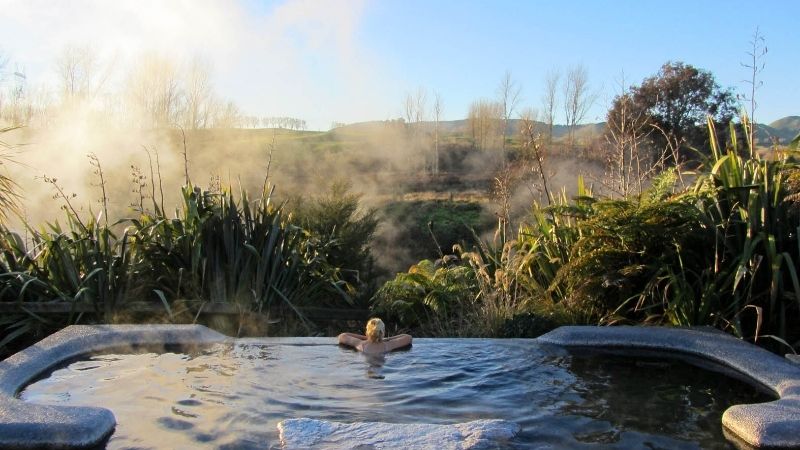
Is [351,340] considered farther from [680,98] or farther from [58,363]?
[680,98]

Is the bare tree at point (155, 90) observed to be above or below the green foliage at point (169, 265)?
above

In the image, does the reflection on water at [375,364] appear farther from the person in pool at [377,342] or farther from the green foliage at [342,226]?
the green foliage at [342,226]

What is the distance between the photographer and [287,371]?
381cm

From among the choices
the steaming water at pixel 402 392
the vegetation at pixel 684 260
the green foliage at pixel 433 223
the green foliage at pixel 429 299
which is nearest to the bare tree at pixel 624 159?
the vegetation at pixel 684 260

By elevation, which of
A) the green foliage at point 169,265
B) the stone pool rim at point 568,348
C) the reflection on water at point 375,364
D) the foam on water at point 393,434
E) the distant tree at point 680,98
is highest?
the distant tree at point 680,98

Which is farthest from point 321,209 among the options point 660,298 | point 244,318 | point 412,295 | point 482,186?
point 482,186

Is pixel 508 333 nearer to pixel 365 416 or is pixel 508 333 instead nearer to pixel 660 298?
pixel 660 298

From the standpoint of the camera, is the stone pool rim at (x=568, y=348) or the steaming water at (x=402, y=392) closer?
A: the stone pool rim at (x=568, y=348)

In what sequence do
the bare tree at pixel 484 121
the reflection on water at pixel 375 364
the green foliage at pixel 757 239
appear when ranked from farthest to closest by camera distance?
the bare tree at pixel 484 121, the green foliage at pixel 757 239, the reflection on water at pixel 375 364

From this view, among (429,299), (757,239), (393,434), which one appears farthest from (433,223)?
(393,434)

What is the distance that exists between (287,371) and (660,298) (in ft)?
9.09

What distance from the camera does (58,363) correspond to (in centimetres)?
373

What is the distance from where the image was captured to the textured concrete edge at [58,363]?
2447 mm

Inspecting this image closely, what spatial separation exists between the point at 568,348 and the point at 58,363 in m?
2.96
